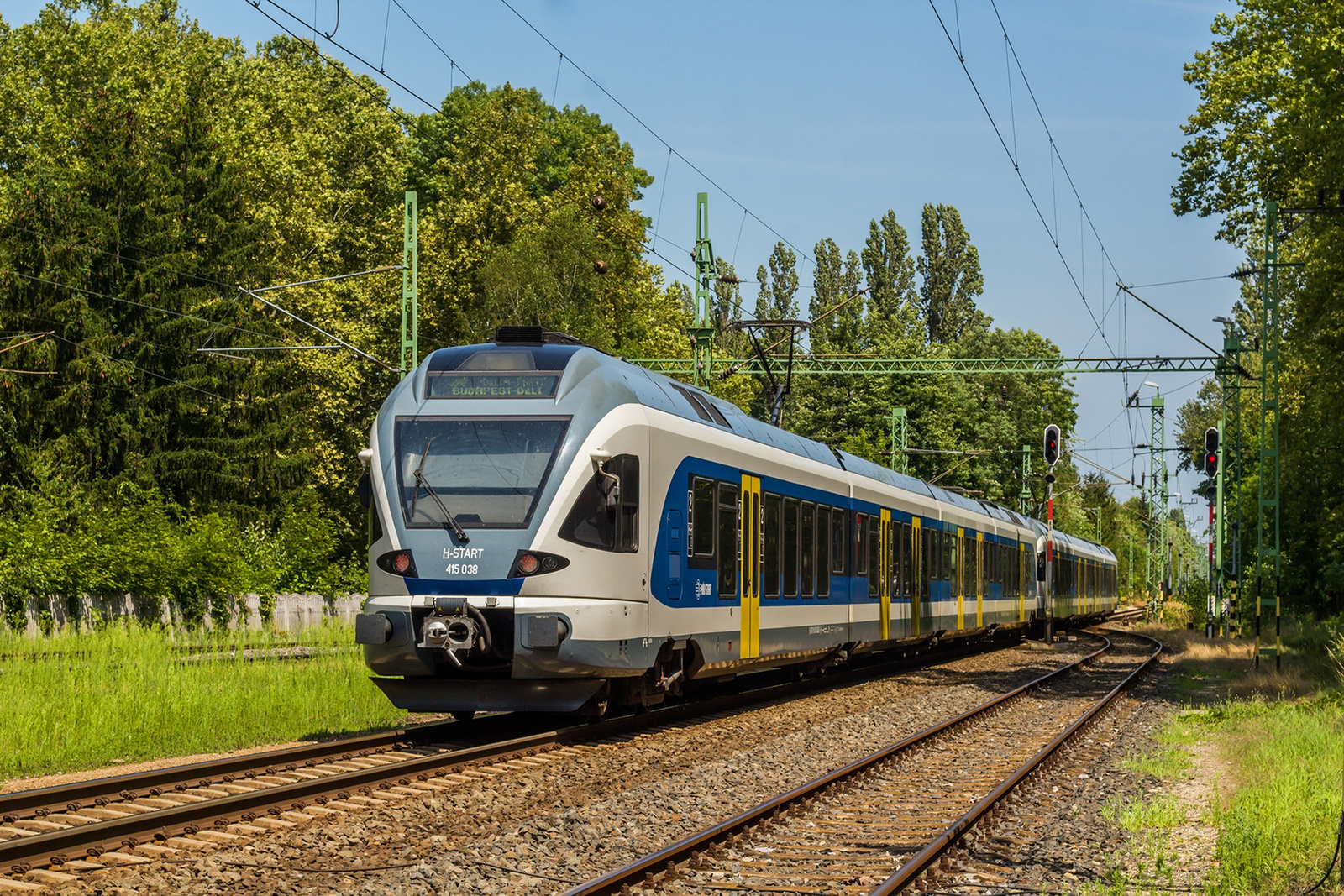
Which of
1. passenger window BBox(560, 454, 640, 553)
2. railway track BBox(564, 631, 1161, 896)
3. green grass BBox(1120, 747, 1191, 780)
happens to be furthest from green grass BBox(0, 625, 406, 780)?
green grass BBox(1120, 747, 1191, 780)

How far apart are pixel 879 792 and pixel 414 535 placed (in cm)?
450

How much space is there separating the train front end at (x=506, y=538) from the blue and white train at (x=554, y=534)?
16mm

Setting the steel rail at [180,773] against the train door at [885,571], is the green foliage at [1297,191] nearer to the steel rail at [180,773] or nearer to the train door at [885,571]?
the train door at [885,571]

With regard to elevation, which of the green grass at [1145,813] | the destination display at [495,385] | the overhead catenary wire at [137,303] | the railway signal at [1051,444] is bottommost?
the green grass at [1145,813]

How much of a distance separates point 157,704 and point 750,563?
6.51 m

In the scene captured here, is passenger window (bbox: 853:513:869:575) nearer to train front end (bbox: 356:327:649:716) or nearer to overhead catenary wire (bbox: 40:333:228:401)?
train front end (bbox: 356:327:649:716)

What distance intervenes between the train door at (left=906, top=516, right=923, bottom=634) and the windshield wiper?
44.5ft

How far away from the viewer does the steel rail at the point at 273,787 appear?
779cm

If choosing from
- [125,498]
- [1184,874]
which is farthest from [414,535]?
[125,498]

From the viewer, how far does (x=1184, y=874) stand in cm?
834

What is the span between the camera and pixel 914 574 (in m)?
25.5

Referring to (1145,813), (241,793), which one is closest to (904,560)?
(1145,813)

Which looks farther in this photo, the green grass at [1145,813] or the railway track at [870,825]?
the green grass at [1145,813]

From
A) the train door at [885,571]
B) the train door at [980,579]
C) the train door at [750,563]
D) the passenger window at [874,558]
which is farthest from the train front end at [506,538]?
the train door at [980,579]
